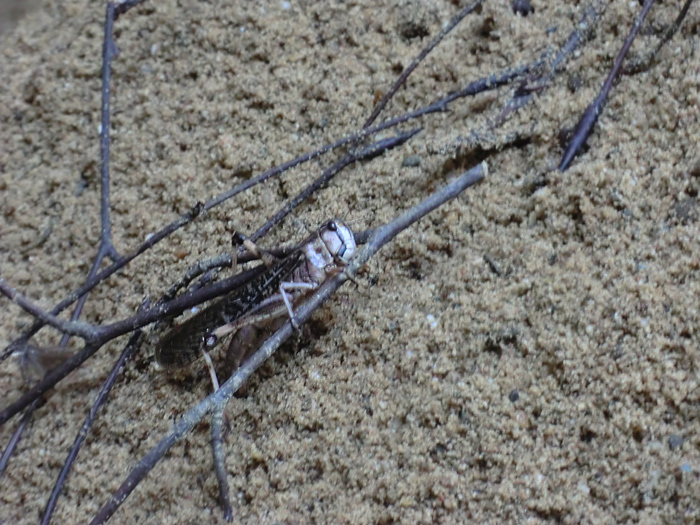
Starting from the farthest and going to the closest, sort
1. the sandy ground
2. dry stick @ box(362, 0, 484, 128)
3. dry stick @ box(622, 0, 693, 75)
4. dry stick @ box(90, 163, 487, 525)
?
1. dry stick @ box(362, 0, 484, 128)
2. dry stick @ box(622, 0, 693, 75)
3. the sandy ground
4. dry stick @ box(90, 163, 487, 525)

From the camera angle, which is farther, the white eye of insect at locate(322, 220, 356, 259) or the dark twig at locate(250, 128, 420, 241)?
the dark twig at locate(250, 128, 420, 241)

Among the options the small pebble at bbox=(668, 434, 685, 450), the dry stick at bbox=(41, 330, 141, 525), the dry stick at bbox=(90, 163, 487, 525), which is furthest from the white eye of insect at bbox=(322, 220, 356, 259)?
the small pebble at bbox=(668, 434, 685, 450)

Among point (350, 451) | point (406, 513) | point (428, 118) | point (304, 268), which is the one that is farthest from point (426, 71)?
point (406, 513)

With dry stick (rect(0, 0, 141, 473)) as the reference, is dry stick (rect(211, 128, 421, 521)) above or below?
below

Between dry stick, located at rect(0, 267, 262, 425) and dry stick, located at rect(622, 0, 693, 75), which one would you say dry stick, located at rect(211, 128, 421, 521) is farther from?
dry stick, located at rect(622, 0, 693, 75)

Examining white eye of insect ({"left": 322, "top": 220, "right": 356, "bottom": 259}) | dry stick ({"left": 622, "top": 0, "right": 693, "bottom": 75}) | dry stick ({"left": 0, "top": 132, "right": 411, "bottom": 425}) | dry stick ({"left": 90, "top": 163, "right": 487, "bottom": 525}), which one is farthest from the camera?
dry stick ({"left": 622, "top": 0, "right": 693, "bottom": 75})

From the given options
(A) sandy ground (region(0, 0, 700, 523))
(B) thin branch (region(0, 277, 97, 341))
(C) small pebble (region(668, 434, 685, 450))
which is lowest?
(C) small pebble (region(668, 434, 685, 450))
